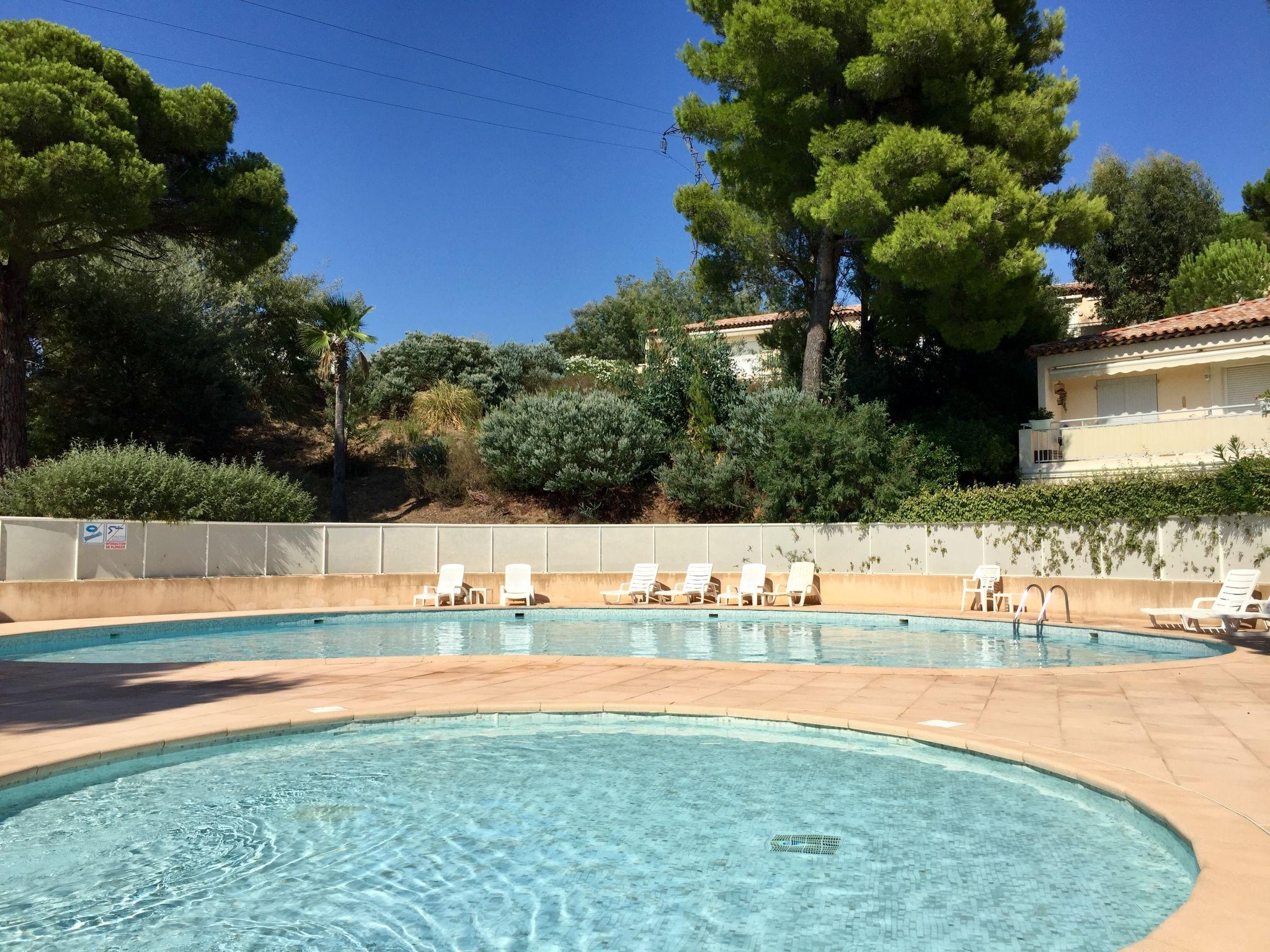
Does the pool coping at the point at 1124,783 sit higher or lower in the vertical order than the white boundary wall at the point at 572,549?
lower

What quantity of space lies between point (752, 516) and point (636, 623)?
5467mm

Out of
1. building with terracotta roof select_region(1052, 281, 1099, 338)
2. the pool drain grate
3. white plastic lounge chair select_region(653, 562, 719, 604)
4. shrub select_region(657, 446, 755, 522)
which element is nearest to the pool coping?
the pool drain grate

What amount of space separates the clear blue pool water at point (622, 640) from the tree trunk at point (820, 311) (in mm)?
7000

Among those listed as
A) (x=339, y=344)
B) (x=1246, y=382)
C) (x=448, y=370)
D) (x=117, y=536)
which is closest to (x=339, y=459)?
(x=339, y=344)

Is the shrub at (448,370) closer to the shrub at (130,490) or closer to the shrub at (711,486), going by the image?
the shrub at (711,486)

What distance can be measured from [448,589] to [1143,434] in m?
15.6

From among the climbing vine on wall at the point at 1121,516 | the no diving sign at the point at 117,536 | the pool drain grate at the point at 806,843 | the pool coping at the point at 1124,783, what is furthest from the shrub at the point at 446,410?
the pool drain grate at the point at 806,843

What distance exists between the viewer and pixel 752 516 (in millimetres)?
21734

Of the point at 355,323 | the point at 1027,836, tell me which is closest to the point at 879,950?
the point at 1027,836

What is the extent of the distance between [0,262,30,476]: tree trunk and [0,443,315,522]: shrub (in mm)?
1481

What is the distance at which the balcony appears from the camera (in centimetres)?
1892

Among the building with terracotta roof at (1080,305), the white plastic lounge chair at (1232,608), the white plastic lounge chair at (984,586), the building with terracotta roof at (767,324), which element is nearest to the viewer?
the white plastic lounge chair at (1232,608)

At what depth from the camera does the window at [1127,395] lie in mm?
23531

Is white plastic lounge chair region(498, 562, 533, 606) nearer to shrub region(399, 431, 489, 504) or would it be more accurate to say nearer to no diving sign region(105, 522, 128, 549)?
shrub region(399, 431, 489, 504)
